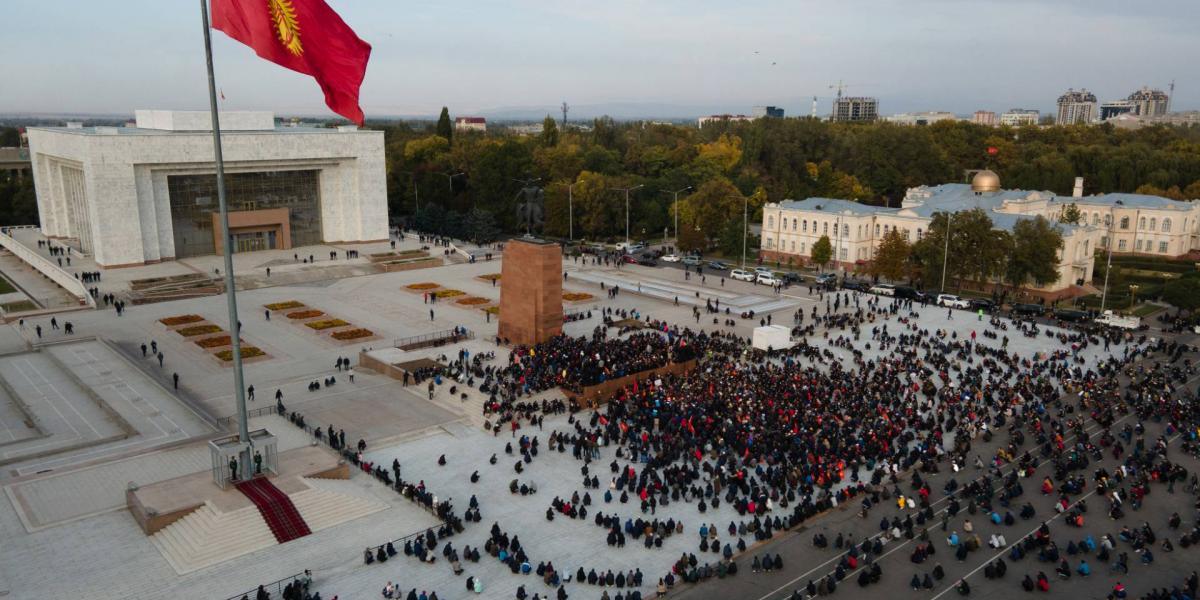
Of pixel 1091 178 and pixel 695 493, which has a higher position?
pixel 1091 178

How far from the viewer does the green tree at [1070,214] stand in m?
60.1

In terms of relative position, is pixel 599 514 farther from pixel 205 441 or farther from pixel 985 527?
pixel 205 441

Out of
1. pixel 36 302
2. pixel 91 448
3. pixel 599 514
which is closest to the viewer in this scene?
pixel 599 514

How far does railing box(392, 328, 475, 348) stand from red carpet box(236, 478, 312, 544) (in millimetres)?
15674

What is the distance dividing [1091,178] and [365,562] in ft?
278

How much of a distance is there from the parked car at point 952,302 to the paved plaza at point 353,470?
2.29 m

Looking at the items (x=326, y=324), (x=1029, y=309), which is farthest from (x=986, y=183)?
(x=326, y=324)

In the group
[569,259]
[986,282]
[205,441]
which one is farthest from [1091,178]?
[205,441]

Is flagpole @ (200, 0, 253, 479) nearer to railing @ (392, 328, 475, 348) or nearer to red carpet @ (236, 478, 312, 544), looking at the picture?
red carpet @ (236, 478, 312, 544)

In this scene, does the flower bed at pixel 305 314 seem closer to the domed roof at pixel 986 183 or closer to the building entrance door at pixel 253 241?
the building entrance door at pixel 253 241

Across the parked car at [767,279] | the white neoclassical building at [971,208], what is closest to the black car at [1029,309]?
the white neoclassical building at [971,208]

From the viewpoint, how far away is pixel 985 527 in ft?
71.3

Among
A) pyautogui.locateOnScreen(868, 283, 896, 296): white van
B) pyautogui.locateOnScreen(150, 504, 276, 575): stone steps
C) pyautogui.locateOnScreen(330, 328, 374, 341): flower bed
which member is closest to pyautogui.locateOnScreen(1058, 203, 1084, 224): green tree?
pyautogui.locateOnScreen(868, 283, 896, 296): white van

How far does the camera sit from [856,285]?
52.6 m
